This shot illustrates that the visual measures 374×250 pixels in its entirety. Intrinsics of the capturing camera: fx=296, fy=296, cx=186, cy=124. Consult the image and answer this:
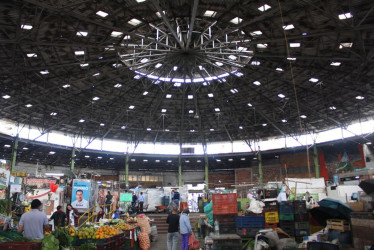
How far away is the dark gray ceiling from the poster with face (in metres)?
8.53

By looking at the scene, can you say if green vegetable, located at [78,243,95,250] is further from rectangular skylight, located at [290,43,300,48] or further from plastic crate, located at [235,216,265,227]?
rectangular skylight, located at [290,43,300,48]

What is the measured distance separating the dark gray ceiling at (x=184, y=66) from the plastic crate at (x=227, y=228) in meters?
8.25

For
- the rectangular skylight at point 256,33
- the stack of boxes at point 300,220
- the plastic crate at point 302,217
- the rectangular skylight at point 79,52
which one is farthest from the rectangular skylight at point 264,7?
the rectangular skylight at point 79,52

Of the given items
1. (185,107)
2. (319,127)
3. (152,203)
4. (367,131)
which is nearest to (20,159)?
(152,203)

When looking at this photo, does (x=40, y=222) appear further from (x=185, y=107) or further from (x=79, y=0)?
(x=185, y=107)

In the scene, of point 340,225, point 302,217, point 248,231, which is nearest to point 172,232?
point 248,231

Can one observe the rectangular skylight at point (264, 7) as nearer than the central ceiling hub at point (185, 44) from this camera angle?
Yes

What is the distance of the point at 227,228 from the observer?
12.5 meters

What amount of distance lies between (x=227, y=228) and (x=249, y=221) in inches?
38.6

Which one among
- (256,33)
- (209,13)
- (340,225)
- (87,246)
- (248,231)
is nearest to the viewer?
(87,246)

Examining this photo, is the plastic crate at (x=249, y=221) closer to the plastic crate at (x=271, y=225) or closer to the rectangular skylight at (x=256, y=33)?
the plastic crate at (x=271, y=225)

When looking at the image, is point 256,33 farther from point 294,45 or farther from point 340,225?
point 340,225

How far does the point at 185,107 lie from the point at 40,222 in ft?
90.9

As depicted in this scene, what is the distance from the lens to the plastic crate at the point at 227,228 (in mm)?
12445
